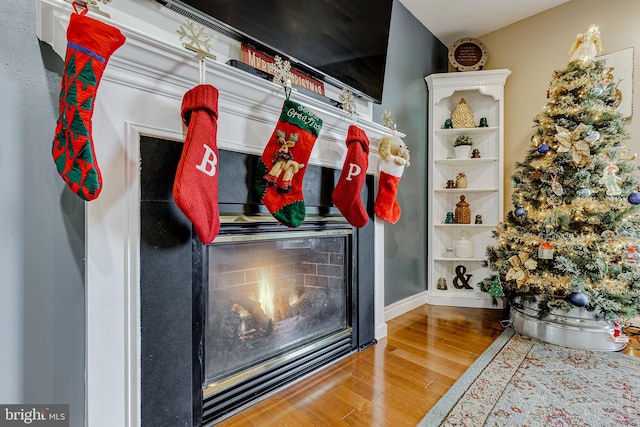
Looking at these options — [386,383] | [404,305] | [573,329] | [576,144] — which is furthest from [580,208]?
[386,383]

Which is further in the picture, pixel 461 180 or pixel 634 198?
pixel 461 180

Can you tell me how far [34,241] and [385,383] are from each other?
4.90 feet

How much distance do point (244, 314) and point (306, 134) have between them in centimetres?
85

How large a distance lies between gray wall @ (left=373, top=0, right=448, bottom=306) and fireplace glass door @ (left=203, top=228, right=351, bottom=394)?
32.1 inches

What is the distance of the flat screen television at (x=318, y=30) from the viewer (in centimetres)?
128

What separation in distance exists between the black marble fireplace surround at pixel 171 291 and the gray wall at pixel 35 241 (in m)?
0.21

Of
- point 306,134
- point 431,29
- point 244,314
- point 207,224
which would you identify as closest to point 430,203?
point 431,29

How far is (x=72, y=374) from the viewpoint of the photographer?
3.14 feet

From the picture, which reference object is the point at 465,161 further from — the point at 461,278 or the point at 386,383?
the point at 386,383

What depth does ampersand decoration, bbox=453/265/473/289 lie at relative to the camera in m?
2.85

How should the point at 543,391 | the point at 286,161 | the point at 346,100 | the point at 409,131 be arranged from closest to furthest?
1. the point at 286,161
2. the point at 543,391
3. the point at 346,100
4. the point at 409,131

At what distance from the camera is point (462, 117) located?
280cm

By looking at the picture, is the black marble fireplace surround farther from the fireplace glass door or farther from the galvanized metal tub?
the galvanized metal tub

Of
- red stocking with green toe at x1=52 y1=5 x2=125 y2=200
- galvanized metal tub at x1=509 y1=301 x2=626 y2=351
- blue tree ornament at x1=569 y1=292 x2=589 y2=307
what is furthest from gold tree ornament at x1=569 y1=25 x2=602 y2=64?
red stocking with green toe at x1=52 y1=5 x2=125 y2=200
